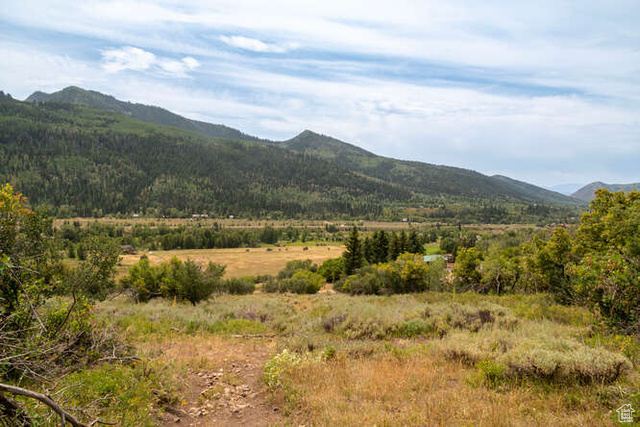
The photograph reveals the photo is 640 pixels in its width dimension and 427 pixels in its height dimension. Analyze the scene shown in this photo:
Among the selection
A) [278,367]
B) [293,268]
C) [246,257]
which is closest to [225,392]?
[278,367]

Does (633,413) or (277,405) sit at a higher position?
(633,413)

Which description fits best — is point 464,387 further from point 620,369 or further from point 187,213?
point 187,213

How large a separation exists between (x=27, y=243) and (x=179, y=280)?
17388 millimetres

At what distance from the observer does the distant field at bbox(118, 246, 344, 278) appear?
6925cm

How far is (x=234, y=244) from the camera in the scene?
10706 centimetres

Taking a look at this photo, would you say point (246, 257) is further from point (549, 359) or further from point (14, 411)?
point (14, 411)

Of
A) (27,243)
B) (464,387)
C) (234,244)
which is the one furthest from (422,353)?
(234,244)

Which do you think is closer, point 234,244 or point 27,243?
point 27,243

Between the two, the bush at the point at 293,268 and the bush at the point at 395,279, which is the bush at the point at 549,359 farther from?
the bush at the point at 293,268

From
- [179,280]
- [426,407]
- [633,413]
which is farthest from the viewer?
[179,280]

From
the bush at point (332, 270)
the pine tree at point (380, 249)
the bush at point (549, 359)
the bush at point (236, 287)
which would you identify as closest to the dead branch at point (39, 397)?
the bush at point (549, 359)

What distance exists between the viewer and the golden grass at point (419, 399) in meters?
5.08

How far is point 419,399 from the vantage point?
5.86 metres

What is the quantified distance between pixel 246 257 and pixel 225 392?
81.1 m
